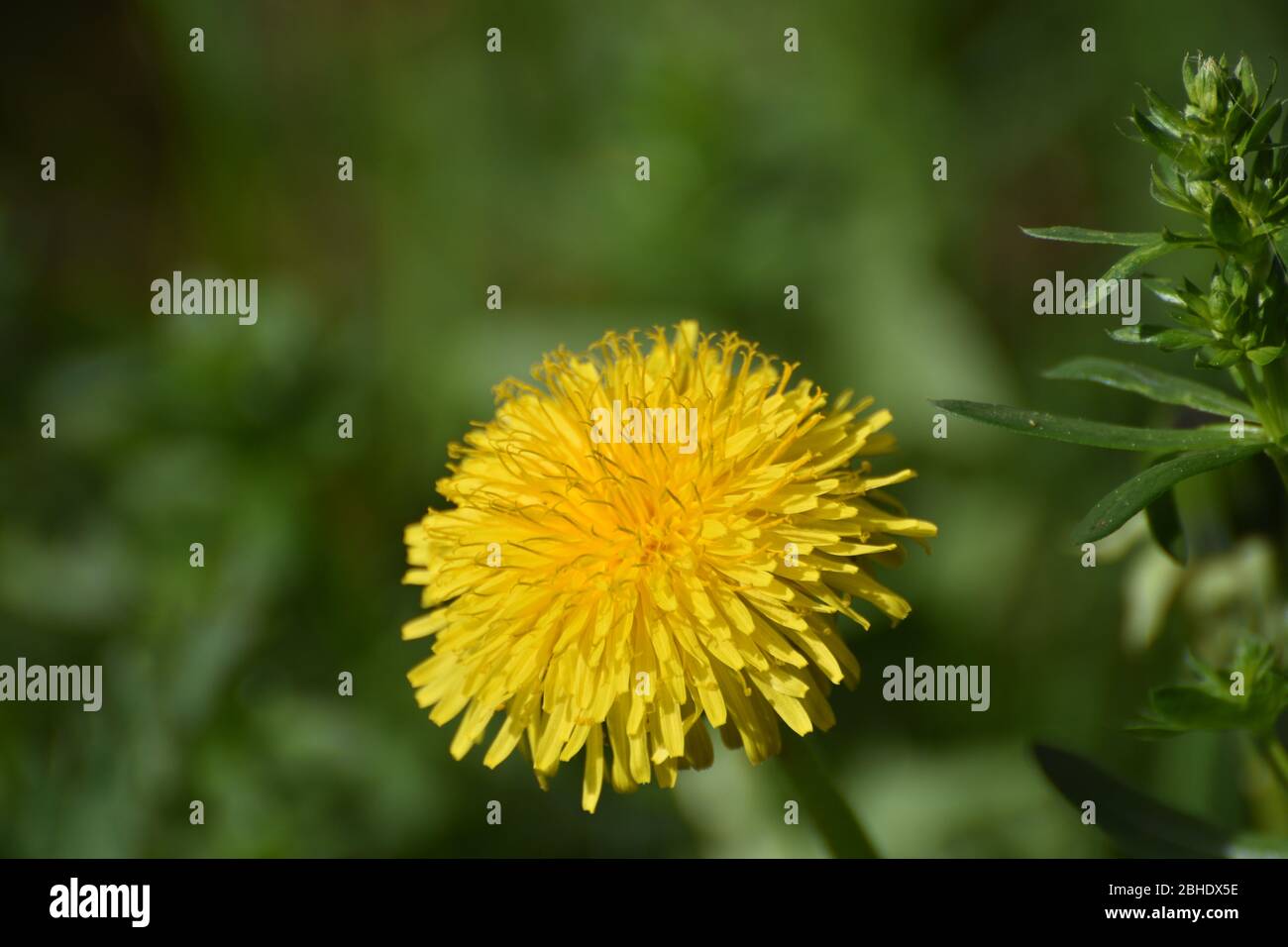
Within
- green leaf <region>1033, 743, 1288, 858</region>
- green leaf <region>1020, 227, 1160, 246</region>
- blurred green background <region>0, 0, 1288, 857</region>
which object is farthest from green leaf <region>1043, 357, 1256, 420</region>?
blurred green background <region>0, 0, 1288, 857</region>

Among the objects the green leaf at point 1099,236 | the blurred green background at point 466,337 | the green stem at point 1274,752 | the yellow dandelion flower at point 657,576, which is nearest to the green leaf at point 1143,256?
the green leaf at point 1099,236

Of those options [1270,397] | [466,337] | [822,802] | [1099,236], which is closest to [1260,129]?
[1099,236]

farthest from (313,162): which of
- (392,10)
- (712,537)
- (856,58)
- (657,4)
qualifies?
(712,537)

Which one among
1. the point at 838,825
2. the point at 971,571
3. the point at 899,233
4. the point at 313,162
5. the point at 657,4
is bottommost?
the point at 838,825

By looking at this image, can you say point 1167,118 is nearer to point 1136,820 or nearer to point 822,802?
point 1136,820

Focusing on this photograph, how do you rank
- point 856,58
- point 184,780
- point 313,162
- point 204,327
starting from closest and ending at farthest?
point 184,780 < point 204,327 < point 856,58 < point 313,162

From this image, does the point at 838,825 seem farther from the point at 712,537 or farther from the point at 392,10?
the point at 392,10

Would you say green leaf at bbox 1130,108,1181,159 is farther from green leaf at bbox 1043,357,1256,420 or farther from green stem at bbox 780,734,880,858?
green stem at bbox 780,734,880,858
